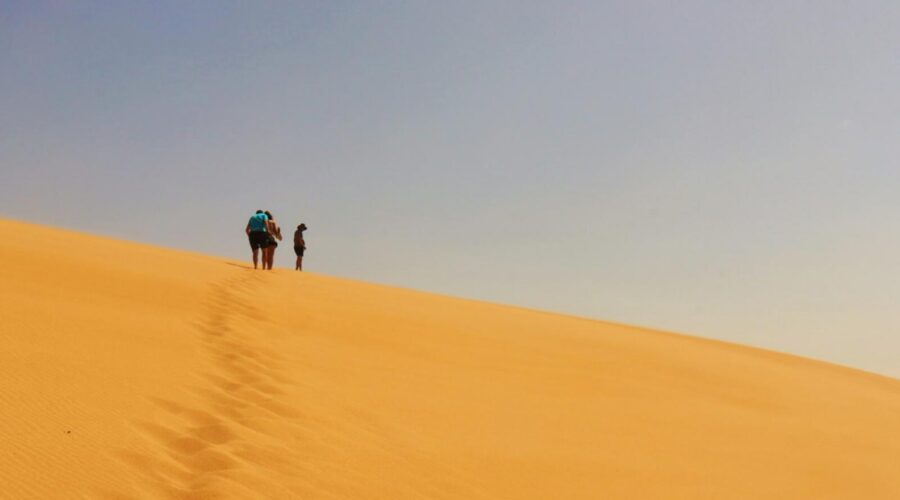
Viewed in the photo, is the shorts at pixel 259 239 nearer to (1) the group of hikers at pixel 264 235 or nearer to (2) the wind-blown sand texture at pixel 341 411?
(1) the group of hikers at pixel 264 235

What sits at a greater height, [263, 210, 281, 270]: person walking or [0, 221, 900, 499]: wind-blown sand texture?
[263, 210, 281, 270]: person walking

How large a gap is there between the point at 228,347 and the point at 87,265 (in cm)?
383

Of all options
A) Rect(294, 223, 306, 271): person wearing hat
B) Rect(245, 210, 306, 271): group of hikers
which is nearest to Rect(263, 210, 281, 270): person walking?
Rect(245, 210, 306, 271): group of hikers

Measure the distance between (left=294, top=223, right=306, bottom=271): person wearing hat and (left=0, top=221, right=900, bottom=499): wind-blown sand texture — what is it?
6.32 meters

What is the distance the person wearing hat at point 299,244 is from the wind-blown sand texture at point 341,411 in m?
6.32

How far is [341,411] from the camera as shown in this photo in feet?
14.3

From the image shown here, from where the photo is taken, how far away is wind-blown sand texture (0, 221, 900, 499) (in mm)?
3119

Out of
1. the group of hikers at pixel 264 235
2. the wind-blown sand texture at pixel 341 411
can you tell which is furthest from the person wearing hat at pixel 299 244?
the wind-blown sand texture at pixel 341 411

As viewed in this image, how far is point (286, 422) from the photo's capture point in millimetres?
3879

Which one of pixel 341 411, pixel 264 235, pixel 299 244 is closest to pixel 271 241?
pixel 264 235

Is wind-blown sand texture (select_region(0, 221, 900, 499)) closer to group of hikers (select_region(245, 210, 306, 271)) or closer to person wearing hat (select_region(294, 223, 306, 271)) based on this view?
group of hikers (select_region(245, 210, 306, 271))

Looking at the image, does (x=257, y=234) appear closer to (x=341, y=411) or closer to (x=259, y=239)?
(x=259, y=239)

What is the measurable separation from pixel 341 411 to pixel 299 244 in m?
11.6

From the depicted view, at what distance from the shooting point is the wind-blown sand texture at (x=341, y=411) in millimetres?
3119
